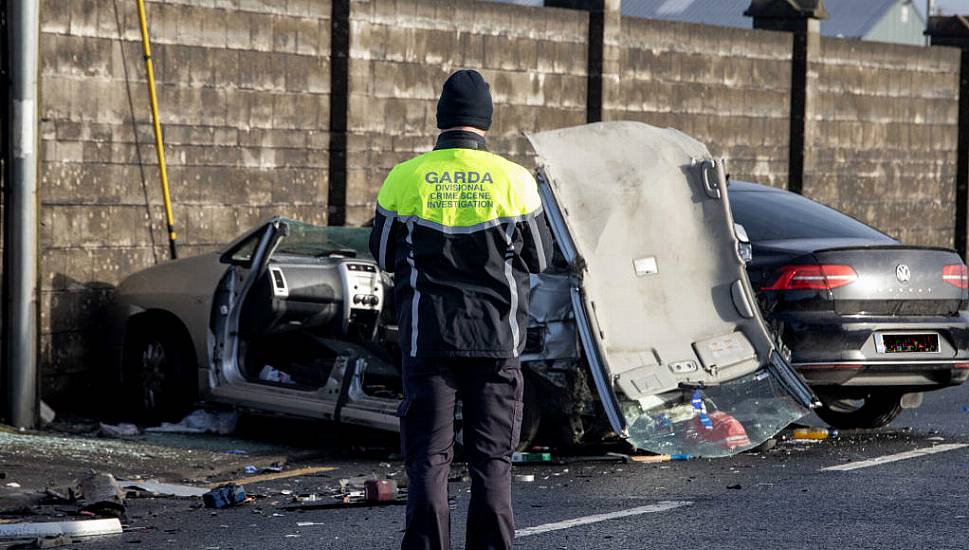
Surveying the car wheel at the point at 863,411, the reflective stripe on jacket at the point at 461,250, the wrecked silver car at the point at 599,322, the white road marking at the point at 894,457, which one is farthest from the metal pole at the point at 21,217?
the reflective stripe on jacket at the point at 461,250

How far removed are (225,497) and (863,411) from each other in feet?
15.9

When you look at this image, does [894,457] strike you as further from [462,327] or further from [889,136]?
[889,136]

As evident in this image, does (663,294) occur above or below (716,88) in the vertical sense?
below

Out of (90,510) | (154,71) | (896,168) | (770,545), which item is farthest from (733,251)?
(896,168)

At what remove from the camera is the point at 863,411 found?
1148 centimetres

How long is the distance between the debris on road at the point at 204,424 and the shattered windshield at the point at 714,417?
2936mm

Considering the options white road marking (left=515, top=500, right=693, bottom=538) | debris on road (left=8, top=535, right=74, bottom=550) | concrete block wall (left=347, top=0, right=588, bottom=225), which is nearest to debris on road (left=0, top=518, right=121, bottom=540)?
debris on road (left=8, top=535, right=74, bottom=550)

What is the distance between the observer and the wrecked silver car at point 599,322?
9.55 metres

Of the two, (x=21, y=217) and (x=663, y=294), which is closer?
(x=663, y=294)

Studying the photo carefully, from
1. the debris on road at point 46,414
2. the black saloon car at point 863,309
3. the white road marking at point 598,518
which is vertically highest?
the black saloon car at point 863,309

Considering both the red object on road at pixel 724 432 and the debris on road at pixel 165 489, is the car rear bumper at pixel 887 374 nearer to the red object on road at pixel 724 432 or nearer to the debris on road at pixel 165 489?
the red object on road at pixel 724 432

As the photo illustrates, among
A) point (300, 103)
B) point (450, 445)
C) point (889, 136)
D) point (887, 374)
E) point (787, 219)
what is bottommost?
point (887, 374)

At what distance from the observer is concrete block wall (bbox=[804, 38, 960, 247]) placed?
19922 mm

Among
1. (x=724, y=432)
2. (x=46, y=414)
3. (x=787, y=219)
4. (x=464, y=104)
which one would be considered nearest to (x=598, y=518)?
(x=724, y=432)
